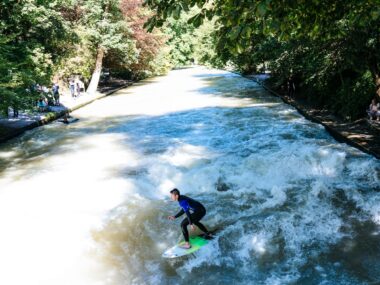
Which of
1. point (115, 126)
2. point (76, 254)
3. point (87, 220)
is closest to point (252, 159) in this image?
point (87, 220)

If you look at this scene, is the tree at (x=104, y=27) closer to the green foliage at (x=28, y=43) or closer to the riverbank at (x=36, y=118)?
the riverbank at (x=36, y=118)

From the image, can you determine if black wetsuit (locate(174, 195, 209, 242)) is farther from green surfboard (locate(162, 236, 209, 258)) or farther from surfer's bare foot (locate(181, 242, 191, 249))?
green surfboard (locate(162, 236, 209, 258))

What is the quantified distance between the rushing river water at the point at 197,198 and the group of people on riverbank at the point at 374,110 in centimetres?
213

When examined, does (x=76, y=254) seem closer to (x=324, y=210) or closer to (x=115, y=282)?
(x=115, y=282)

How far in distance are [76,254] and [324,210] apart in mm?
6122

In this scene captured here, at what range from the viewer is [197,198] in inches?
496

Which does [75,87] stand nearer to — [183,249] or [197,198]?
[197,198]

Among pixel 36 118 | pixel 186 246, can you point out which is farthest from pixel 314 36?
pixel 36 118

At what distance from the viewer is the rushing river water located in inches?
352

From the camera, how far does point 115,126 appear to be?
77.9ft

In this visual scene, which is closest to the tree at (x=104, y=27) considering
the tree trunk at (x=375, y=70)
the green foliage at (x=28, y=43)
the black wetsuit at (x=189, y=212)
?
the green foliage at (x=28, y=43)

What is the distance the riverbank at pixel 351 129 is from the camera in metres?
15.5

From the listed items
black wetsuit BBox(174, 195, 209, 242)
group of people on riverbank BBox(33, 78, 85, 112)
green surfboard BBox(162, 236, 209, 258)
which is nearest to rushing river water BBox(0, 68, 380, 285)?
green surfboard BBox(162, 236, 209, 258)

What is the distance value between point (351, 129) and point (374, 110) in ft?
3.97
